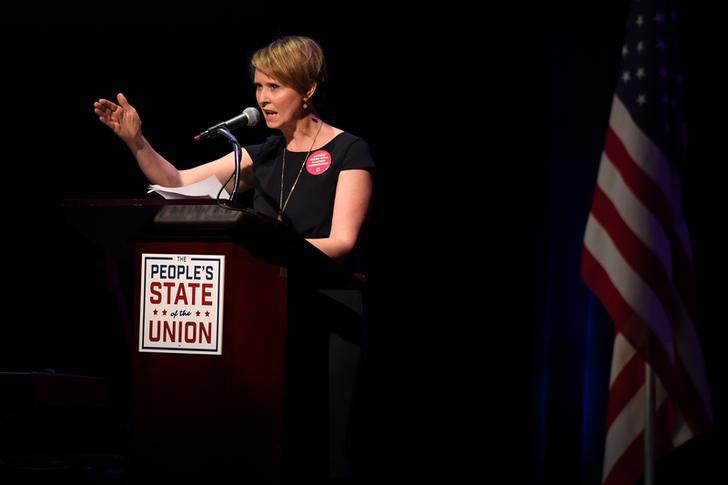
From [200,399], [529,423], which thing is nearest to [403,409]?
[529,423]

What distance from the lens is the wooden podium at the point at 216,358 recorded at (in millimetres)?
1474

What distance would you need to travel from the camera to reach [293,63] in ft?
7.29

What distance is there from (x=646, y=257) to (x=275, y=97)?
1.16 m

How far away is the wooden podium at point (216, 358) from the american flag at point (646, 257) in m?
1.20

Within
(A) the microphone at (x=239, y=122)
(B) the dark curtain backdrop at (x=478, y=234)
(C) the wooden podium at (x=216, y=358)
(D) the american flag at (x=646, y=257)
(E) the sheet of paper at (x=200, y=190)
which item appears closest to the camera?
(C) the wooden podium at (x=216, y=358)

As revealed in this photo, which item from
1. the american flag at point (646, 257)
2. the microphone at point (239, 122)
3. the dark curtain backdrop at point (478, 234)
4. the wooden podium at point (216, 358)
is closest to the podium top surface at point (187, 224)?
the wooden podium at point (216, 358)

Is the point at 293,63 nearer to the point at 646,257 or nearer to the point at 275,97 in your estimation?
the point at 275,97

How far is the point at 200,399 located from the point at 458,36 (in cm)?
241

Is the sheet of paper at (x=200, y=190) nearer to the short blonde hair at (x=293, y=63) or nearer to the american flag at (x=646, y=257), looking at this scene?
the short blonde hair at (x=293, y=63)

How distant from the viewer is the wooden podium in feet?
4.83

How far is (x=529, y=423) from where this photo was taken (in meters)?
3.45

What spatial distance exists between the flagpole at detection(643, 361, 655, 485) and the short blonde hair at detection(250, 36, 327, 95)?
126 cm

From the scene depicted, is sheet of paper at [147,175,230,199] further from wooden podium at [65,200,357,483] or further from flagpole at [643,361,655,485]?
flagpole at [643,361,655,485]

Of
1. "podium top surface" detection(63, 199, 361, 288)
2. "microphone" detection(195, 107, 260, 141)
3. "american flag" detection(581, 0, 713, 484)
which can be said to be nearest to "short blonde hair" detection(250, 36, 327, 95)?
"microphone" detection(195, 107, 260, 141)
